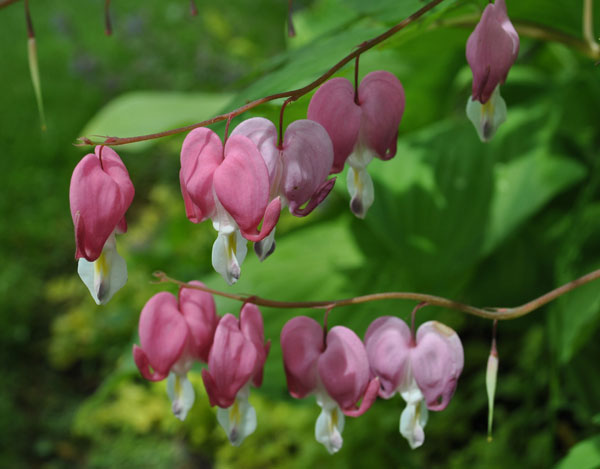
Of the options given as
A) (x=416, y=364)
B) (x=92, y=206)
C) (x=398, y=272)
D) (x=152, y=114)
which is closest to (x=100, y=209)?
(x=92, y=206)

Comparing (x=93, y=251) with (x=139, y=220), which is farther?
(x=139, y=220)

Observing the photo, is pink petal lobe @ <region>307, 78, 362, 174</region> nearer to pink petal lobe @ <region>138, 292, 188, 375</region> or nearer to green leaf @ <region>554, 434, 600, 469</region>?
pink petal lobe @ <region>138, 292, 188, 375</region>

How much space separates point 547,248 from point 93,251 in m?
1.17

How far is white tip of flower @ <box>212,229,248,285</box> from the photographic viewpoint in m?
0.63

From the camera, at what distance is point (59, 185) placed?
3.24 meters

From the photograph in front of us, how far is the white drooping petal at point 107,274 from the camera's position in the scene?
25.4 inches

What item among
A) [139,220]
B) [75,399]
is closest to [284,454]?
[75,399]

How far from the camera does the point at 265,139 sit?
0.64m

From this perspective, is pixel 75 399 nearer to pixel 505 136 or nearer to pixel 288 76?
pixel 505 136

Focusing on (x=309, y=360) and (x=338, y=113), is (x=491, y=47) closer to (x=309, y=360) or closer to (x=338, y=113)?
(x=338, y=113)

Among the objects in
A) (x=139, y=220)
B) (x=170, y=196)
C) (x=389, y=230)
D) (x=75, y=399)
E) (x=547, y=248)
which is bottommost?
(x=75, y=399)

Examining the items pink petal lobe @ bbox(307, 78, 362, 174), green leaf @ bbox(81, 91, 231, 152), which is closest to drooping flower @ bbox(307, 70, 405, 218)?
pink petal lobe @ bbox(307, 78, 362, 174)

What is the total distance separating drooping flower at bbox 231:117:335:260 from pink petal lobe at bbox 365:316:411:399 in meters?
0.16

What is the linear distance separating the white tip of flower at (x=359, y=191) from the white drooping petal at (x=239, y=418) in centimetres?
21
